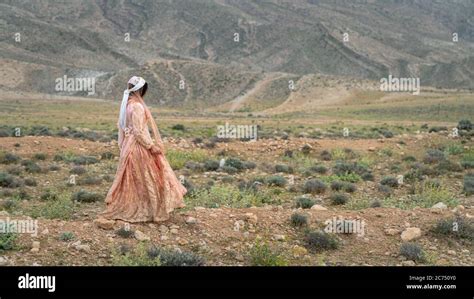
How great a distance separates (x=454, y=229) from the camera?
7.45 m

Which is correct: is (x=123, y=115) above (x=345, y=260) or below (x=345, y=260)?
above

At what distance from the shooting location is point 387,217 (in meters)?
7.90

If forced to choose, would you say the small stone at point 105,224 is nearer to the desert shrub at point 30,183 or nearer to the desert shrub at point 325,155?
the desert shrub at point 30,183

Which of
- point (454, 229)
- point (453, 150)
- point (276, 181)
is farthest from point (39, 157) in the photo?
point (453, 150)

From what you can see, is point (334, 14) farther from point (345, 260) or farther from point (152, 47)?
point (345, 260)

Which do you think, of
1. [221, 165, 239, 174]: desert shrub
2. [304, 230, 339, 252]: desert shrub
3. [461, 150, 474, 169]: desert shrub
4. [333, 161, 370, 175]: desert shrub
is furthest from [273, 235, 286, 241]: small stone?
[461, 150, 474, 169]: desert shrub

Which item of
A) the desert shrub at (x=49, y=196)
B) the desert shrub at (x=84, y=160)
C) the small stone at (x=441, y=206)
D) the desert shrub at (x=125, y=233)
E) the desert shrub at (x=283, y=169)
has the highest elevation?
the desert shrub at (x=84, y=160)

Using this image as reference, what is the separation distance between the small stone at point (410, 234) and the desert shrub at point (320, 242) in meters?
0.93

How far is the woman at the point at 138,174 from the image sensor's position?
7188 mm

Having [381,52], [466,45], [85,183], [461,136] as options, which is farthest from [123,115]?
[466,45]

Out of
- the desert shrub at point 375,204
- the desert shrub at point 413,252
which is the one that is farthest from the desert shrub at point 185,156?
the desert shrub at point 413,252

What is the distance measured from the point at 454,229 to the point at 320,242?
192 cm
